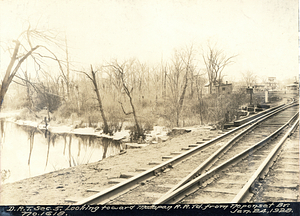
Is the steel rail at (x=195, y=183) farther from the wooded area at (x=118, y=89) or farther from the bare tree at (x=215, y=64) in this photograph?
the bare tree at (x=215, y=64)

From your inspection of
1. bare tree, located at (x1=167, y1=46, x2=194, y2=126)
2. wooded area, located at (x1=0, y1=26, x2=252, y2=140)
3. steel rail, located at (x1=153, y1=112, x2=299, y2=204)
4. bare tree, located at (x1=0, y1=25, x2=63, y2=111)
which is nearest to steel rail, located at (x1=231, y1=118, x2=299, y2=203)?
steel rail, located at (x1=153, y1=112, x2=299, y2=204)

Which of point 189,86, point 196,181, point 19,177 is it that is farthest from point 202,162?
point 19,177

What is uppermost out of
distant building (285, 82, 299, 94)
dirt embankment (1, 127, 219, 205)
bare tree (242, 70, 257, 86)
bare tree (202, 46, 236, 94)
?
bare tree (202, 46, 236, 94)

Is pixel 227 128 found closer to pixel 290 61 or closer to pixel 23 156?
pixel 290 61

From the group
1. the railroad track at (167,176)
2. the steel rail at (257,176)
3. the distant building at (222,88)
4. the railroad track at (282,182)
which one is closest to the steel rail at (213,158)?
the railroad track at (167,176)

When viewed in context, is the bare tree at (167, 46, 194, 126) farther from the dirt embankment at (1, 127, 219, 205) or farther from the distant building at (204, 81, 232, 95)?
the dirt embankment at (1, 127, 219, 205)
